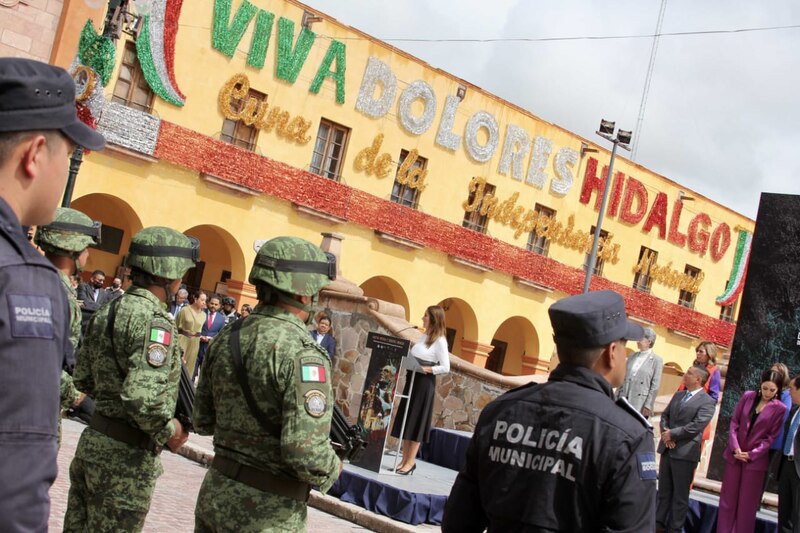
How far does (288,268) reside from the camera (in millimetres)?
4398

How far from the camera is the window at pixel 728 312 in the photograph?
144ft

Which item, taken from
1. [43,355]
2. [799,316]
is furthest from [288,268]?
[799,316]

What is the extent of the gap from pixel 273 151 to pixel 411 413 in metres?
17.1

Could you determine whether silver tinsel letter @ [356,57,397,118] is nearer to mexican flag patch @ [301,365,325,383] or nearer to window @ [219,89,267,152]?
window @ [219,89,267,152]

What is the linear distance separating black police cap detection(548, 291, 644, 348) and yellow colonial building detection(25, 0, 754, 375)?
65.9ft

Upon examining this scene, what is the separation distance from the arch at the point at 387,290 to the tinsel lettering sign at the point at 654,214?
809cm

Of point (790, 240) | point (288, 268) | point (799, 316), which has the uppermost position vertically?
point (790, 240)

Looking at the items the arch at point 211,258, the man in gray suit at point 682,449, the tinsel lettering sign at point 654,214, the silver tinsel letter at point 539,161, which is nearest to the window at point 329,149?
the arch at point 211,258

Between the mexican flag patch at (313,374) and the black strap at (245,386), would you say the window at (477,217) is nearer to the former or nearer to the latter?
the black strap at (245,386)

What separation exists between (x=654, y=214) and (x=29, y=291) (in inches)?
1522

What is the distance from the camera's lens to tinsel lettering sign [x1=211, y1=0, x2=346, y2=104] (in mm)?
26578

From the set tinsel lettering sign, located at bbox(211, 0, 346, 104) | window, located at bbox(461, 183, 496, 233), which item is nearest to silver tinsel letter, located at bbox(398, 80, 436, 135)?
tinsel lettering sign, located at bbox(211, 0, 346, 104)

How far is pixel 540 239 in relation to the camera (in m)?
36.1

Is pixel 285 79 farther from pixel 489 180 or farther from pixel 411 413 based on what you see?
pixel 411 413
